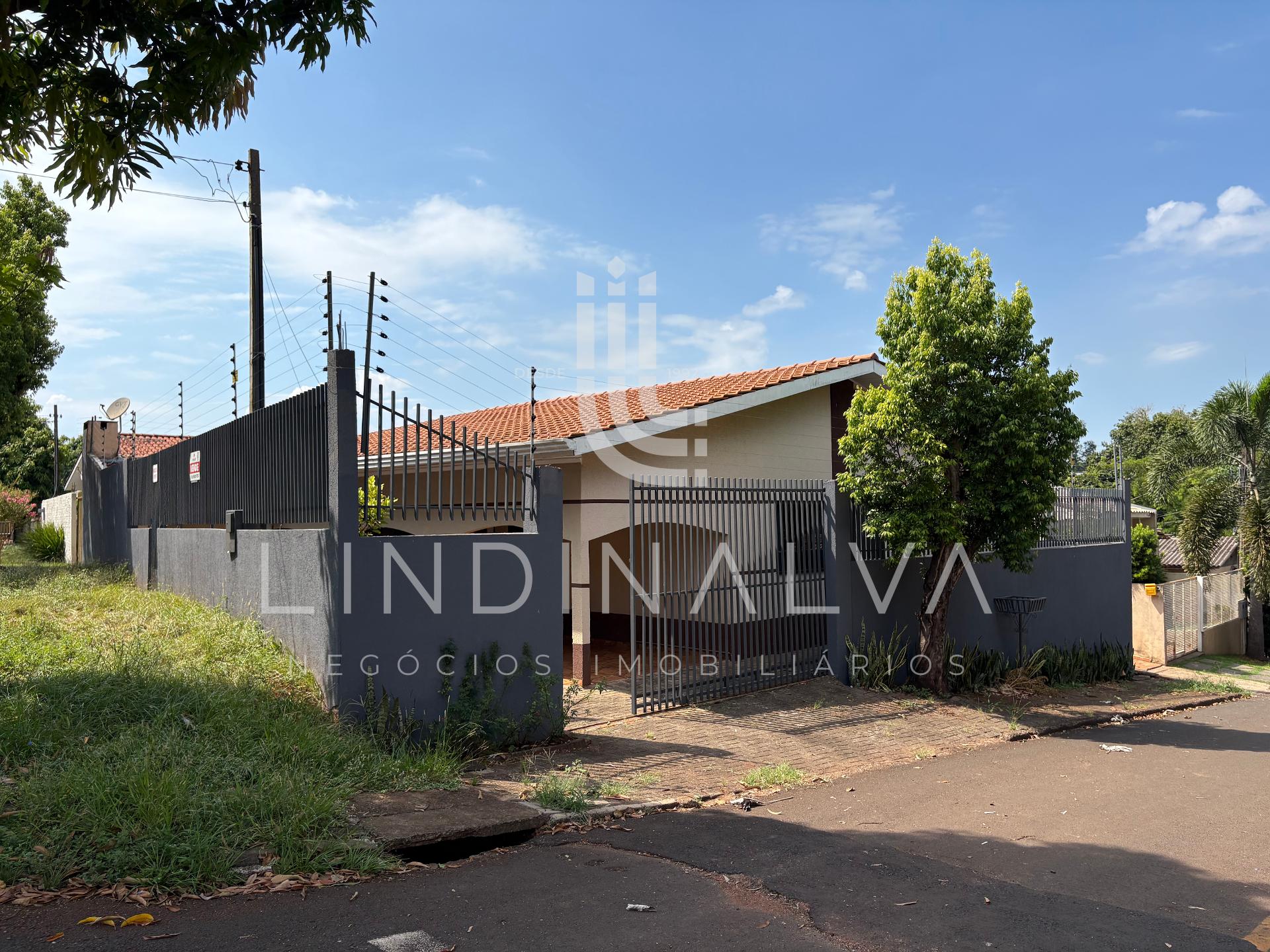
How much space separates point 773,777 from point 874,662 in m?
4.12

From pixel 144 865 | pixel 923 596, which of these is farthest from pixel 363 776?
pixel 923 596

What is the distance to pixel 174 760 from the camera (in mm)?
5617

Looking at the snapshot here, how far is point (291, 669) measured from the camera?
7.96 meters

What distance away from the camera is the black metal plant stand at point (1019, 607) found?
13172mm

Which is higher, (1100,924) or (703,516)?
(703,516)

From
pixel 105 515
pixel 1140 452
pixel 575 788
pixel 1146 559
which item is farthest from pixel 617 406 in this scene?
pixel 1140 452

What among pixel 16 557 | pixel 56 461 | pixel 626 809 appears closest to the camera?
pixel 626 809

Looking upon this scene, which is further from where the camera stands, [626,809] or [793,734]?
[793,734]

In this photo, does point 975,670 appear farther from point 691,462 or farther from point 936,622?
point 691,462

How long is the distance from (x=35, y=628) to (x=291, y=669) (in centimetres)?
362

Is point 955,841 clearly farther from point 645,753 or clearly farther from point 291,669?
point 291,669

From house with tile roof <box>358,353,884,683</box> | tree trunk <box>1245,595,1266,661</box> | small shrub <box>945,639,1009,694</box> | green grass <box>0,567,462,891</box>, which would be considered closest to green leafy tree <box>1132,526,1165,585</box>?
tree trunk <box>1245,595,1266,661</box>

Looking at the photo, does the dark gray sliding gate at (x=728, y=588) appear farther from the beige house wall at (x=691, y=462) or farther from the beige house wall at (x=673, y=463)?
the beige house wall at (x=673, y=463)

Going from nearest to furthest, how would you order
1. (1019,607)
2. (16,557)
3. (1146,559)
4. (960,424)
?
(960,424) → (1019,607) → (16,557) → (1146,559)
